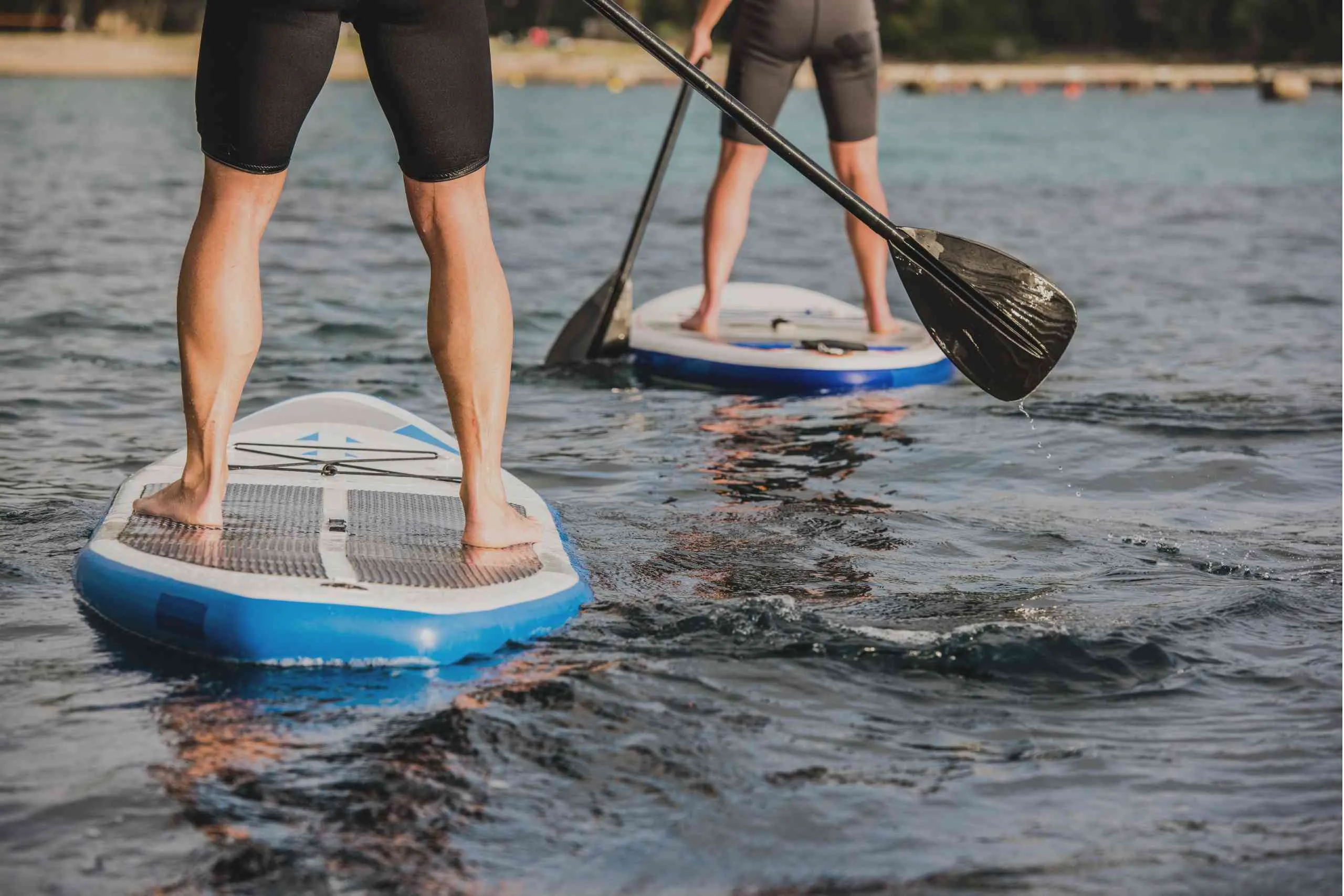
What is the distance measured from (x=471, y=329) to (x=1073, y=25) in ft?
318

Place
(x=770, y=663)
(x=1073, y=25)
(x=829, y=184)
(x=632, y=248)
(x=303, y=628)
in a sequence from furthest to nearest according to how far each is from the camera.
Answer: (x=1073, y=25)
(x=632, y=248)
(x=829, y=184)
(x=770, y=663)
(x=303, y=628)

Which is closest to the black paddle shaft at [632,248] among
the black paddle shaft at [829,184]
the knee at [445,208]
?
the black paddle shaft at [829,184]

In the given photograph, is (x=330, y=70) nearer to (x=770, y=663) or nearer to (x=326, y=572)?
(x=326, y=572)

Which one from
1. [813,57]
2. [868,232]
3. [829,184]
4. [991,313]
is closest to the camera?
[829,184]

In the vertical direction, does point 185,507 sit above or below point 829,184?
below

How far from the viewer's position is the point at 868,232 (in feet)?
22.9

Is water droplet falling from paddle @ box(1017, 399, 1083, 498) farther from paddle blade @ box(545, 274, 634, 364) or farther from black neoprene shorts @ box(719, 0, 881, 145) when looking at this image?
paddle blade @ box(545, 274, 634, 364)

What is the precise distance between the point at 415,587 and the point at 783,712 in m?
0.78

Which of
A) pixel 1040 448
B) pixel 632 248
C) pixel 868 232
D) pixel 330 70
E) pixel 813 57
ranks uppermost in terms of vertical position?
pixel 813 57

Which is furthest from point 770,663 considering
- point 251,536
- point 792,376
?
point 792,376

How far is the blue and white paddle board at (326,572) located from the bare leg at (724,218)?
8.96ft

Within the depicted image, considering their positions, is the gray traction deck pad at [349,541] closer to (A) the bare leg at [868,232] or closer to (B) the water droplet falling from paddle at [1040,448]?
(B) the water droplet falling from paddle at [1040,448]

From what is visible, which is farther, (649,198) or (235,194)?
(649,198)

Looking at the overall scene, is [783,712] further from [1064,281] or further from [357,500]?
→ [1064,281]
